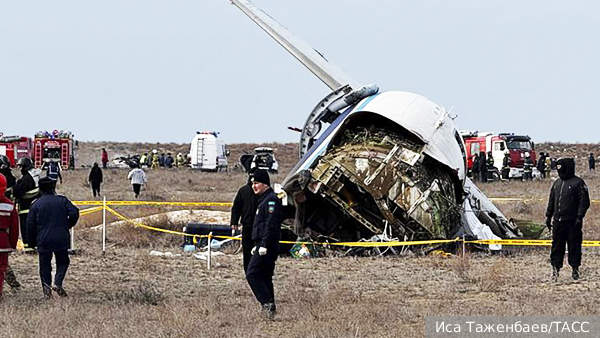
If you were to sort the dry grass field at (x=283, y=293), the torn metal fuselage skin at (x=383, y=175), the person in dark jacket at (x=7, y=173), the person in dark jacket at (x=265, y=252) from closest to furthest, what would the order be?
the dry grass field at (x=283, y=293), the person in dark jacket at (x=265, y=252), the person in dark jacket at (x=7, y=173), the torn metal fuselage skin at (x=383, y=175)

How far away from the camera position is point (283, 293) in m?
12.2

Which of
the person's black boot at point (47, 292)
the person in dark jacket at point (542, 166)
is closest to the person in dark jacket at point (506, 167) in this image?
the person in dark jacket at point (542, 166)

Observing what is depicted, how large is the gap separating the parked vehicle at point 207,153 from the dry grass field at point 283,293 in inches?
1452

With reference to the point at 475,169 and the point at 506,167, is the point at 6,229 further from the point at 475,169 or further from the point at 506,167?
the point at 506,167

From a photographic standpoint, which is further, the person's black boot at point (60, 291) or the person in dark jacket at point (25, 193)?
the person in dark jacket at point (25, 193)

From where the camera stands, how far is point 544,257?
16.7 m

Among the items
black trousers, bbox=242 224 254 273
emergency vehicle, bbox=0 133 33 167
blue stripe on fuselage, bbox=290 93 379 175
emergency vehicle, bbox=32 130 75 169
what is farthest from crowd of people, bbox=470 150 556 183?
black trousers, bbox=242 224 254 273

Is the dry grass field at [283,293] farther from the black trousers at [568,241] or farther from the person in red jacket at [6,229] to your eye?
the person in red jacket at [6,229]

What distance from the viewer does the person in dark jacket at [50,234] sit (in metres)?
11.7

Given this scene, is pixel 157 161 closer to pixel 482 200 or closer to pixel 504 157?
pixel 504 157

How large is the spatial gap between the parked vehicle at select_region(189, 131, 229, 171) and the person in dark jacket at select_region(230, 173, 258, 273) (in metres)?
45.6

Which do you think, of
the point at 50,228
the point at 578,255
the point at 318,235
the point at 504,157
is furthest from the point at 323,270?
the point at 504,157

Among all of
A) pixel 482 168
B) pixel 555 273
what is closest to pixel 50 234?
pixel 555 273

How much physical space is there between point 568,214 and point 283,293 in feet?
13.6
